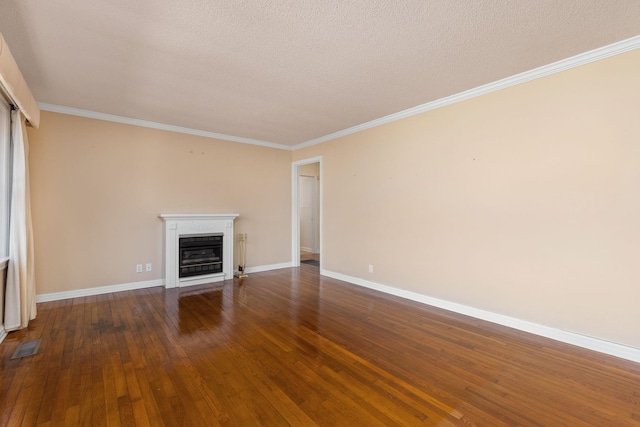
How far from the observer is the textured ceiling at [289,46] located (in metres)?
1.96

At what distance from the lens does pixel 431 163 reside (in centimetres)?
370

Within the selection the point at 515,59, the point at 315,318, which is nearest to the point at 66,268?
the point at 315,318

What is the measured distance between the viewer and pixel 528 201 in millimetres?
2871

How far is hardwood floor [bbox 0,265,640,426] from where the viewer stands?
171 centimetres

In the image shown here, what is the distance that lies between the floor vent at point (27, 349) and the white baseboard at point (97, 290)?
1489 millimetres

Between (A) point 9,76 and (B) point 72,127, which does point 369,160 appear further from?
(B) point 72,127

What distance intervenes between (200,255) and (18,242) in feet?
7.39

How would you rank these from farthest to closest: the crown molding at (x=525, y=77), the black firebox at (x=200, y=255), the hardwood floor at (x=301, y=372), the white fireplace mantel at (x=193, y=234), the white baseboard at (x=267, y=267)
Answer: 1. the white baseboard at (x=267, y=267)
2. the black firebox at (x=200, y=255)
3. the white fireplace mantel at (x=193, y=234)
4. the crown molding at (x=525, y=77)
5. the hardwood floor at (x=301, y=372)

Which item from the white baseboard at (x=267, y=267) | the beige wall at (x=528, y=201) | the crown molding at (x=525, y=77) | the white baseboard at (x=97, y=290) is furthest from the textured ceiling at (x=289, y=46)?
the white baseboard at (x=267, y=267)

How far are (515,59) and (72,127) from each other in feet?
18.0

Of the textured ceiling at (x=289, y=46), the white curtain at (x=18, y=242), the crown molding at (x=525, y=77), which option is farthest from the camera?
the white curtain at (x=18, y=242)

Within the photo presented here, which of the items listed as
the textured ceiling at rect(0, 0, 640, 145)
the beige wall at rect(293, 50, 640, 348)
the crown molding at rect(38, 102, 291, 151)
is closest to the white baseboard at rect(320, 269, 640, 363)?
the beige wall at rect(293, 50, 640, 348)

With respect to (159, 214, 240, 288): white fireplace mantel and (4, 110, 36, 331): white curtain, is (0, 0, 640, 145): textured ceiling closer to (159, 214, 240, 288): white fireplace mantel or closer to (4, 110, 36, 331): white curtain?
(4, 110, 36, 331): white curtain

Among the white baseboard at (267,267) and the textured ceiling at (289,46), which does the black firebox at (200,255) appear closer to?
the white baseboard at (267,267)
